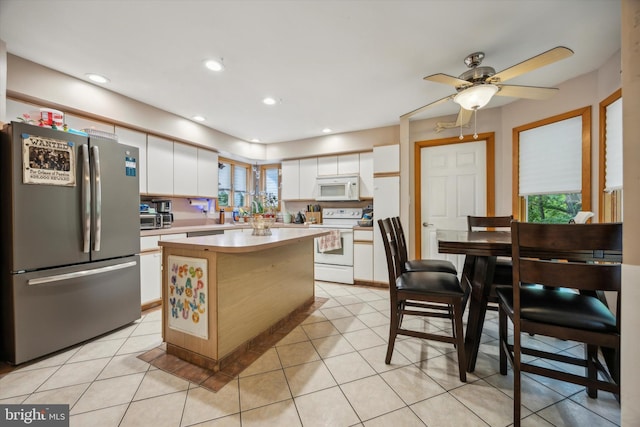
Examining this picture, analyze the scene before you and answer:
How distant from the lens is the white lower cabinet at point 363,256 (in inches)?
150

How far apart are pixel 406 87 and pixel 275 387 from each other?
10.1 feet

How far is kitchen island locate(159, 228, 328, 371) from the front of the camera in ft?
5.63

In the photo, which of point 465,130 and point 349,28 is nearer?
point 349,28

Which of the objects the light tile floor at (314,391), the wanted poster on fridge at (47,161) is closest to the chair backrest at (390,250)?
the light tile floor at (314,391)

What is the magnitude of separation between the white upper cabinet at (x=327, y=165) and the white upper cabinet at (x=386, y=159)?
86cm

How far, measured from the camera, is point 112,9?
1.67 meters

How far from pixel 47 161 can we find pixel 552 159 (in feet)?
15.8

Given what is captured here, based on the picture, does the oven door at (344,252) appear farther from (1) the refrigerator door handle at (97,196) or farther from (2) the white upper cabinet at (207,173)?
(1) the refrigerator door handle at (97,196)

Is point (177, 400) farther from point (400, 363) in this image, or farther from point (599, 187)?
point (599, 187)

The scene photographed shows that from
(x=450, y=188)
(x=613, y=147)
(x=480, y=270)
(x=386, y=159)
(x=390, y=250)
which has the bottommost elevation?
(x=480, y=270)

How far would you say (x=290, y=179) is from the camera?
493 cm

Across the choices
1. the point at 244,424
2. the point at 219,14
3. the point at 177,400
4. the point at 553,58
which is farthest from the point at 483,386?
the point at 219,14

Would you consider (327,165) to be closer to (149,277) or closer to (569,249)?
(149,277)

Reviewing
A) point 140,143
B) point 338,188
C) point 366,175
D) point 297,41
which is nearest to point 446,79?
point 297,41
